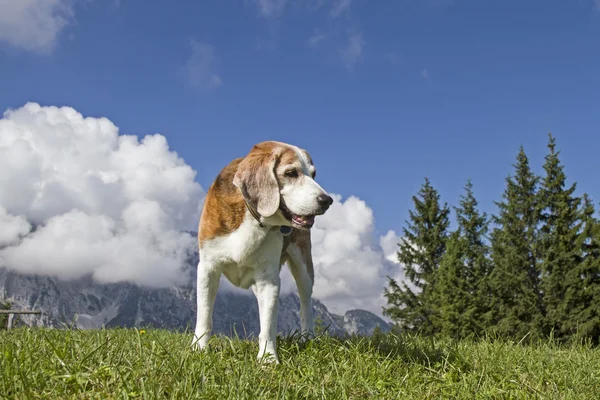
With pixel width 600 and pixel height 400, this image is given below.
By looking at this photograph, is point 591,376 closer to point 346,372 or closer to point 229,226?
point 346,372

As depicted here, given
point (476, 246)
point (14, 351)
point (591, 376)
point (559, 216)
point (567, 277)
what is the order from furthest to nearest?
1. point (476, 246)
2. point (559, 216)
3. point (567, 277)
4. point (591, 376)
5. point (14, 351)

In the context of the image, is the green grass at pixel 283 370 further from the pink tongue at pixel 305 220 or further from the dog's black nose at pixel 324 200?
the dog's black nose at pixel 324 200

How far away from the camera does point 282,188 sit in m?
5.38

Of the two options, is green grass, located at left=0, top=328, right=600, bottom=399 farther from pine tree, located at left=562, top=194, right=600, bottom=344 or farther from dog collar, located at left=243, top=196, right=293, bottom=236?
pine tree, located at left=562, top=194, right=600, bottom=344

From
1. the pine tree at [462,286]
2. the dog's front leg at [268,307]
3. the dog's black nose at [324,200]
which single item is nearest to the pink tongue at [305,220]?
the dog's black nose at [324,200]

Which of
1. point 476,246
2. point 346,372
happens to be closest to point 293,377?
point 346,372

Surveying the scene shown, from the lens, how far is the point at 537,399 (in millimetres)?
4977

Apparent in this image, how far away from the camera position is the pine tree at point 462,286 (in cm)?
3484

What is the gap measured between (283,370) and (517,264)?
35.5 meters

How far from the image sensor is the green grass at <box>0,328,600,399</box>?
3602mm

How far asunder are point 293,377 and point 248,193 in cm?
177

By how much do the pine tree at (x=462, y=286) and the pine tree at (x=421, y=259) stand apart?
1688 mm

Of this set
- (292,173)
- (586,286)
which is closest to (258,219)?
(292,173)

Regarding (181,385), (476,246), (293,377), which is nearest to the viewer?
(181,385)
